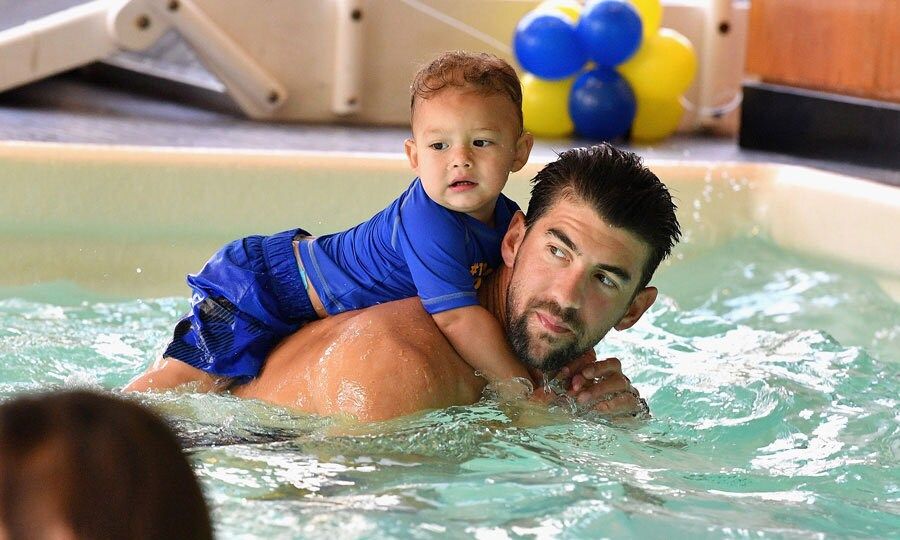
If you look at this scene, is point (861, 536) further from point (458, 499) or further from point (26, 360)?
point (26, 360)

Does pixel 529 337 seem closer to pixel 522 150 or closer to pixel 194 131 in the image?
pixel 522 150

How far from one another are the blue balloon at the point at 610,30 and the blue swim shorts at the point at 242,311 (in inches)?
139

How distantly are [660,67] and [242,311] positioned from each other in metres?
3.96

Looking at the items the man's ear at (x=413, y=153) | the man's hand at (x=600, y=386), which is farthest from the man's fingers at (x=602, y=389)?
the man's ear at (x=413, y=153)

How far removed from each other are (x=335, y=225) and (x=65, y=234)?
853mm

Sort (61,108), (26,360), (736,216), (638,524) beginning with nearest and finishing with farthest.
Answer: (638,524) → (26,360) → (736,216) → (61,108)

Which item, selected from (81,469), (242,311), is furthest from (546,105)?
(81,469)

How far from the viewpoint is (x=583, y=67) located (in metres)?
5.91

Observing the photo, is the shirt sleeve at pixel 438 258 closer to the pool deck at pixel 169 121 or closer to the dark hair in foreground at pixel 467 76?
the dark hair in foreground at pixel 467 76

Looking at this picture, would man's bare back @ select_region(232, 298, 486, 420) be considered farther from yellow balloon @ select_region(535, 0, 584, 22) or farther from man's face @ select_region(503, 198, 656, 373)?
yellow balloon @ select_region(535, 0, 584, 22)

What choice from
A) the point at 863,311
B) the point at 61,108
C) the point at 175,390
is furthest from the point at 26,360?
the point at 61,108

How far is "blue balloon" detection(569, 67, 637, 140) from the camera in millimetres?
5672

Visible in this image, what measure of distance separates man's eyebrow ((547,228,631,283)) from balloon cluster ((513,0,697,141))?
3.68 metres

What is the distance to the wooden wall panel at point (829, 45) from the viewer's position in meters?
4.97
